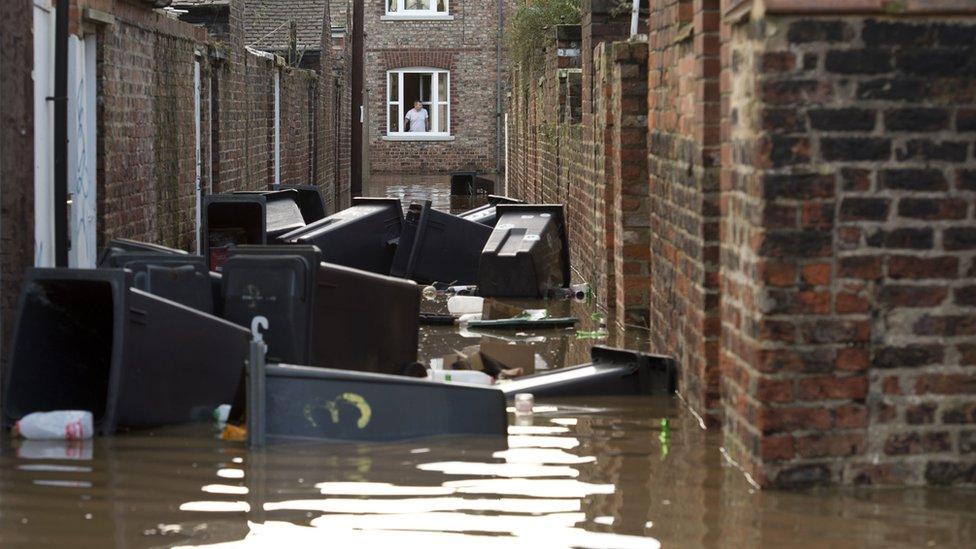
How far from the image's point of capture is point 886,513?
17.7 feet

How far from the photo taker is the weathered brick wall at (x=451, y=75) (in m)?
43.5

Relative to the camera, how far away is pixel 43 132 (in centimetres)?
934

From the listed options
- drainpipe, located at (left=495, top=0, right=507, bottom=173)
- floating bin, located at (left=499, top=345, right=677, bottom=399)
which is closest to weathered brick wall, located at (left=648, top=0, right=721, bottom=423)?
floating bin, located at (left=499, top=345, right=677, bottom=399)

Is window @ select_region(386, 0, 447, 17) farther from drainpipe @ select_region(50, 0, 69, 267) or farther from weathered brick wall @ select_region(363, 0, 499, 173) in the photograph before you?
drainpipe @ select_region(50, 0, 69, 267)

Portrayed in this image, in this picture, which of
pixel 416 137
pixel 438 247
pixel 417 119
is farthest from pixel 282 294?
pixel 416 137

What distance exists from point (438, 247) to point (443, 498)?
25.5ft

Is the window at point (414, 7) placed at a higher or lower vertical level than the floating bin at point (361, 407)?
higher

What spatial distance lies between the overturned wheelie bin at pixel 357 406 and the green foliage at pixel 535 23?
1270 cm

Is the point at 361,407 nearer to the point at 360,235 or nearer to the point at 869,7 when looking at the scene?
the point at 869,7

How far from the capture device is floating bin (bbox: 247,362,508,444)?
626 centimetres

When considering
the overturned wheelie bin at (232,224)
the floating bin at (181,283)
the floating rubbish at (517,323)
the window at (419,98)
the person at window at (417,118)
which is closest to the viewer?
the floating bin at (181,283)

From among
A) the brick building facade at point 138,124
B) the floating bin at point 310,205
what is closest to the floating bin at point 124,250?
the brick building facade at point 138,124

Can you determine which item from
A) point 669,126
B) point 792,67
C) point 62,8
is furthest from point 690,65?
point 62,8

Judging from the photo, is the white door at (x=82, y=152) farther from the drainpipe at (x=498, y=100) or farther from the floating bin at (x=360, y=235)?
the drainpipe at (x=498, y=100)
